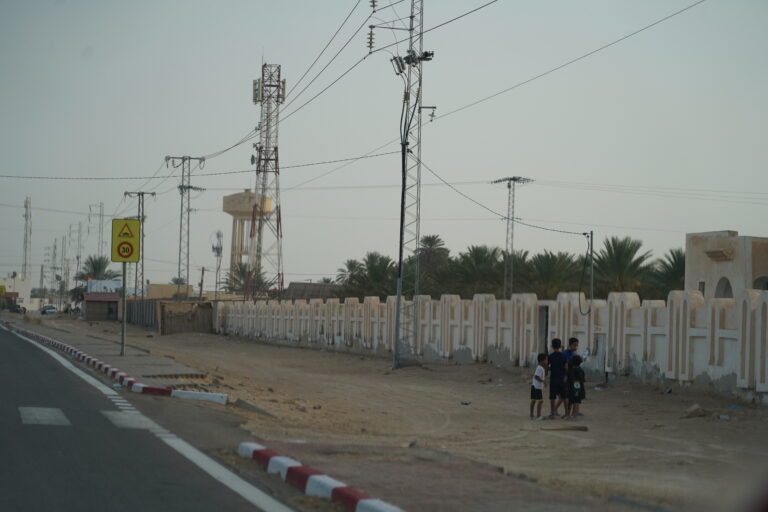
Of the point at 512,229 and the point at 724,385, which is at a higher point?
the point at 512,229

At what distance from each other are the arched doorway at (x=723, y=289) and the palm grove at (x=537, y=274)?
23.7 feet

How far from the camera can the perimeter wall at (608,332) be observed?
1975 cm

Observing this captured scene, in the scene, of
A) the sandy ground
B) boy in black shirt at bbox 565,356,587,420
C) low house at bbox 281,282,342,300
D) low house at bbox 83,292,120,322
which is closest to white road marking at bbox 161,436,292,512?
the sandy ground

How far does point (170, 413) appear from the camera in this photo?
14742 millimetres

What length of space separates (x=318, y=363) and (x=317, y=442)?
27987 millimetres

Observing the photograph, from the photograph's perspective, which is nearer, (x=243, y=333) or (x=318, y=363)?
(x=318, y=363)

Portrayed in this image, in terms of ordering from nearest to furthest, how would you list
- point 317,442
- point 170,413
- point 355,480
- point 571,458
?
point 355,480 → point 317,442 → point 571,458 → point 170,413

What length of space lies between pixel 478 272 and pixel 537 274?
6700 mm

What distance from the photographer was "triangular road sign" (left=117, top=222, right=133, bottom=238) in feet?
90.5

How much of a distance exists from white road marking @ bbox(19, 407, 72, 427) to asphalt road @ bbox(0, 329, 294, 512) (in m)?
0.01

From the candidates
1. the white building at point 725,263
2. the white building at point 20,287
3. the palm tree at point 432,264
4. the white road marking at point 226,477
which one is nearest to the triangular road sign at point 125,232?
the white road marking at point 226,477

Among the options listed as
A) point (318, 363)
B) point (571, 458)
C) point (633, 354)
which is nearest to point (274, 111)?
point (318, 363)

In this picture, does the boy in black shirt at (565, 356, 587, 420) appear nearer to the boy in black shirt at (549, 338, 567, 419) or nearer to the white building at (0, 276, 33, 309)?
the boy in black shirt at (549, 338, 567, 419)

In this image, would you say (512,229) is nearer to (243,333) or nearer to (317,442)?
(243,333)
